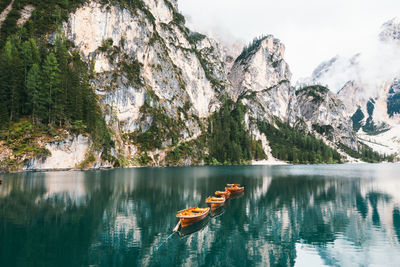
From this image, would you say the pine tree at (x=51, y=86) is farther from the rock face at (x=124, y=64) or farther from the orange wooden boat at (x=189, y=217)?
the orange wooden boat at (x=189, y=217)

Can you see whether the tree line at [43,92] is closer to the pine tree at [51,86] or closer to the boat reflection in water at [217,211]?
the pine tree at [51,86]

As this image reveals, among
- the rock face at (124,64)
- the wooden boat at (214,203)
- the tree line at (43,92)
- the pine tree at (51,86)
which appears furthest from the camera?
the rock face at (124,64)

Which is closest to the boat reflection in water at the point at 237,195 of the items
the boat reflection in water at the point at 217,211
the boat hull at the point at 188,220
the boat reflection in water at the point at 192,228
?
the boat reflection in water at the point at 217,211

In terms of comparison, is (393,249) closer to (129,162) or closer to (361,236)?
(361,236)

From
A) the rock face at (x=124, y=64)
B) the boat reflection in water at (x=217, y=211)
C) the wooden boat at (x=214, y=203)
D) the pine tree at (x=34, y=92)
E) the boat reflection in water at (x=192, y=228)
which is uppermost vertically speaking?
the rock face at (x=124, y=64)

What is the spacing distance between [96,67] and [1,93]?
2586 inches

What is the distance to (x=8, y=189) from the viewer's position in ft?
159

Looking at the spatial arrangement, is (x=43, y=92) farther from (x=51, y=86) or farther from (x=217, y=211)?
(x=217, y=211)

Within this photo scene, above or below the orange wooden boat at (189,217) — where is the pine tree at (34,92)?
above

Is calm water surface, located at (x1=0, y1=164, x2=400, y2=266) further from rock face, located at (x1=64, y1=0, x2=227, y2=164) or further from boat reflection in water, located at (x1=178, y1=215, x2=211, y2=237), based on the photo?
rock face, located at (x1=64, y1=0, x2=227, y2=164)

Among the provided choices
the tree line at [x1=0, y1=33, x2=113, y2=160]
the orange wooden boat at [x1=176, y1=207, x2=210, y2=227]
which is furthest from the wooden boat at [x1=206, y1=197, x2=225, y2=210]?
the tree line at [x1=0, y1=33, x2=113, y2=160]

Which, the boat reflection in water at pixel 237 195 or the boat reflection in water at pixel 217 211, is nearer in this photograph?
the boat reflection in water at pixel 217 211

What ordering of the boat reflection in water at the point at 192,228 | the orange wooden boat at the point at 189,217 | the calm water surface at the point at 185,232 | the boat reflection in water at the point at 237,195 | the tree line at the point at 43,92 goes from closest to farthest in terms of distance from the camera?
the calm water surface at the point at 185,232 → the boat reflection in water at the point at 192,228 → the orange wooden boat at the point at 189,217 → the boat reflection in water at the point at 237,195 → the tree line at the point at 43,92

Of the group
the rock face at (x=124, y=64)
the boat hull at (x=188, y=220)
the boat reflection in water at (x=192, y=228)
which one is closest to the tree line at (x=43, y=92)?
the rock face at (x=124, y=64)
